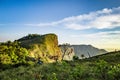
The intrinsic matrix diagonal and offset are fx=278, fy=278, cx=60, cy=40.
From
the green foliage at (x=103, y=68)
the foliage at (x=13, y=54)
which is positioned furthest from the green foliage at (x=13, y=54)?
the green foliage at (x=103, y=68)

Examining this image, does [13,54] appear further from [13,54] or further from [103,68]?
[103,68]

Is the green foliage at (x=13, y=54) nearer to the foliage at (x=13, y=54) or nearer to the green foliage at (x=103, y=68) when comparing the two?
the foliage at (x=13, y=54)

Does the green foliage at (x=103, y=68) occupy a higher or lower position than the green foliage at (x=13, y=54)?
higher

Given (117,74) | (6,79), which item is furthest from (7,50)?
(117,74)

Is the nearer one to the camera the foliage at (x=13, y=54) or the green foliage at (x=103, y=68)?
the green foliage at (x=103, y=68)

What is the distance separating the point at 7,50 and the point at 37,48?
3868 inches

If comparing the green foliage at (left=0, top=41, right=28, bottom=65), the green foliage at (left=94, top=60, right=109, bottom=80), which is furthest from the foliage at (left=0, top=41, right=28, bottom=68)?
the green foliage at (left=94, top=60, right=109, bottom=80)

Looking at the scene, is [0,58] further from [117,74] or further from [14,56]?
[117,74]

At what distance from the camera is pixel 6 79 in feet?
82.2

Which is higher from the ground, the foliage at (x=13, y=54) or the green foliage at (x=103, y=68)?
the green foliage at (x=103, y=68)

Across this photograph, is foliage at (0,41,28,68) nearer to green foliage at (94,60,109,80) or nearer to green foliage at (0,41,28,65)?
green foliage at (0,41,28,65)

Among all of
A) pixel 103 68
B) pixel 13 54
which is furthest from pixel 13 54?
pixel 103 68

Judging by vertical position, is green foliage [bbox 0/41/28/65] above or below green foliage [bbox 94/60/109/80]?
below

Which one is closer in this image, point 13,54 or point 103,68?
point 103,68
